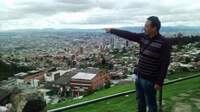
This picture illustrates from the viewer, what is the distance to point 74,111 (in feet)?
22.0

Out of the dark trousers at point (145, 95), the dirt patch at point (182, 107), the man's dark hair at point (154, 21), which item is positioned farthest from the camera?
the dirt patch at point (182, 107)

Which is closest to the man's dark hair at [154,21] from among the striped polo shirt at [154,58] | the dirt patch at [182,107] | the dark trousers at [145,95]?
the striped polo shirt at [154,58]

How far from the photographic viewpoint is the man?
12.5ft

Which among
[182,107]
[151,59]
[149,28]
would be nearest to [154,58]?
[151,59]

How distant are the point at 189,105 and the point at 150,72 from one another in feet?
7.51

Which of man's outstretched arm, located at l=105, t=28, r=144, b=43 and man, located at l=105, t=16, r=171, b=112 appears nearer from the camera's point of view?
man, located at l=105, t=16, r=171, b=112

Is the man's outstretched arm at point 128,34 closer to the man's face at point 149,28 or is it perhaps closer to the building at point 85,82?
the man's face at point 149,28

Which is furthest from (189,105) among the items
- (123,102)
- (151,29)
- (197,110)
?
(151,29)

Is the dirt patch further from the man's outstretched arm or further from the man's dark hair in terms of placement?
the man's dark hair

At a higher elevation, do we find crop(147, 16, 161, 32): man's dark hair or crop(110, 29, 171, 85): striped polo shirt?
crop(147, 16, 161, 32): man's dark hair

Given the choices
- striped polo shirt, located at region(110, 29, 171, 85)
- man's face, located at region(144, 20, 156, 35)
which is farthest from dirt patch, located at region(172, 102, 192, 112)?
man's face, located at region(144, 20, 156, 35)

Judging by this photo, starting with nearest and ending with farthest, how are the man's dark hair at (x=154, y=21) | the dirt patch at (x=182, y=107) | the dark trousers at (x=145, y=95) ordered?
the man's dark hair at (x=154, y=21)
the dark trousers at (x=145, y=95)
the dirt patch at (x=182, y=107)

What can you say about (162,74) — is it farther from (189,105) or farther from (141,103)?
(189,105)

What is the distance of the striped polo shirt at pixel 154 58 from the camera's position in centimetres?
381
